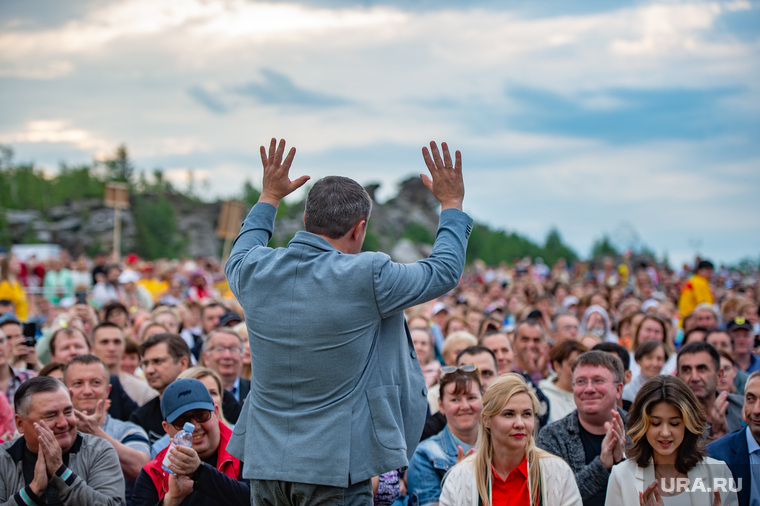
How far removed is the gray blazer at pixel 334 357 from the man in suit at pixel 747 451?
2.75 metres

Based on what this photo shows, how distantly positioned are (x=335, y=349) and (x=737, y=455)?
324 centimetres

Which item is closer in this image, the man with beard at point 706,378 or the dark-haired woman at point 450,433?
the dark-haired woman at point 450,433

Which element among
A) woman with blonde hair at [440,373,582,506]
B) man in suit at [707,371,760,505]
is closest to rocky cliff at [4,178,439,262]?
woman with blonde hair at [440,373,582,506]

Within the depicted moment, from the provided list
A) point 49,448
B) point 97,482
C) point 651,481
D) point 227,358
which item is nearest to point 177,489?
point 49,448

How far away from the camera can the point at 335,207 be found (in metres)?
2.97

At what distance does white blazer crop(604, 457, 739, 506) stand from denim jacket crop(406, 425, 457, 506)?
1271 mm

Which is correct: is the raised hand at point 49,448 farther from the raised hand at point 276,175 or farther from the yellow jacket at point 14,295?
the yellow jacket at point 14,295

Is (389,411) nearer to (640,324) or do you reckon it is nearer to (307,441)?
(307,441)

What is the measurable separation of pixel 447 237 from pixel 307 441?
3.25 ft

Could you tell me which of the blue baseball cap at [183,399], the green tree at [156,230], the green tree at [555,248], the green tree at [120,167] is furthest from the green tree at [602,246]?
the blue baseball cap at [183,399]

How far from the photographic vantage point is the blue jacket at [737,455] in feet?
15.1

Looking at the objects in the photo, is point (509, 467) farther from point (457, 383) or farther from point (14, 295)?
point (14, 295)

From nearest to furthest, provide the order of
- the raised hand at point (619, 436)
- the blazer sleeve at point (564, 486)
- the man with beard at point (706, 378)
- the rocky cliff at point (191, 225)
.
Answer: the blazer sleeve at point (564, 486)
the raised hand at point (619, 436)
the man with beard at point (706, 378)
the rocky cliff at point (191, 225)

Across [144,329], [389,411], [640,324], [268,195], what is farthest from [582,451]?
[144,329]
